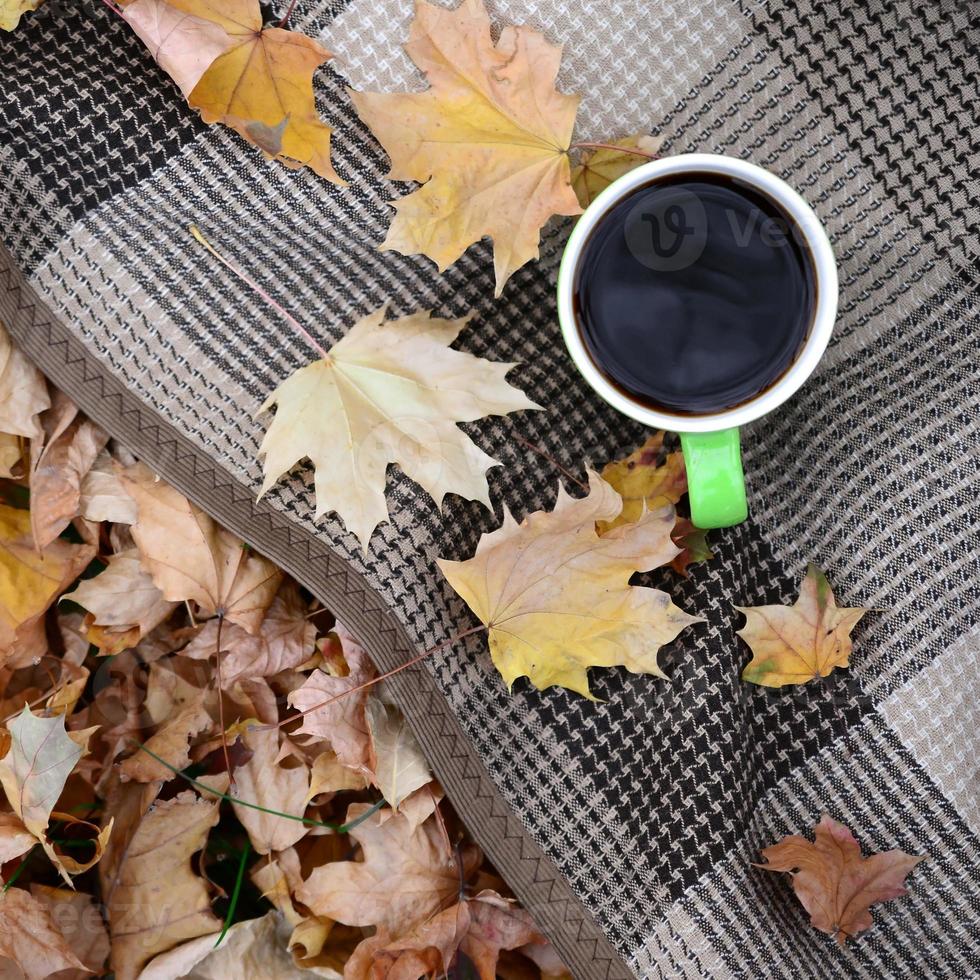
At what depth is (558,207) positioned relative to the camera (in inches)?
26.8

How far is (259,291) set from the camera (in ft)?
2.36

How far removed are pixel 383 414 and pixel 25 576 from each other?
1.14 feet

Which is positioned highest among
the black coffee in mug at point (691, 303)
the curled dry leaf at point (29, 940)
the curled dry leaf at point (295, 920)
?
the black coffee in mug at point (691, 303)

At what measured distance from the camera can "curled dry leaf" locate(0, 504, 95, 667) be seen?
775 millimetres

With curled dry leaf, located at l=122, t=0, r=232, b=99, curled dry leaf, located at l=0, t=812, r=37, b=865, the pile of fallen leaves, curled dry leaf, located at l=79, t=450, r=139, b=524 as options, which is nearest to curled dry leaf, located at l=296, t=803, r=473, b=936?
the pile of fallen leaves

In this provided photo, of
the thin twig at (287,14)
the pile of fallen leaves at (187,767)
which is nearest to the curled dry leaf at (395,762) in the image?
the pile of fallen leaves at (187,767)

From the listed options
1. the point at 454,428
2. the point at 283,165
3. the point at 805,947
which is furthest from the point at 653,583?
the point at 283,165

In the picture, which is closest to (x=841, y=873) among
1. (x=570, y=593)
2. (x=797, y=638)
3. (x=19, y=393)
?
(x=797, y=638)

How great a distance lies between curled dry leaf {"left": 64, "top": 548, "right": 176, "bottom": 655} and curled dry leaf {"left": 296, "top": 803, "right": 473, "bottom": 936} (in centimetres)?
25

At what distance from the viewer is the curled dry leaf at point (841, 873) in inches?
28.0

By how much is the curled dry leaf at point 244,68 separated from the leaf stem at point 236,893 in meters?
0.58

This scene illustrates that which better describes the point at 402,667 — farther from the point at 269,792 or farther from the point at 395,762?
the point at 269,792

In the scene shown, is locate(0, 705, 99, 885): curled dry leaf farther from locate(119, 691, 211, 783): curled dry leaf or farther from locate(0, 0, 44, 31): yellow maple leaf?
locate(0, 0, 44, 31): yellow maple leaf

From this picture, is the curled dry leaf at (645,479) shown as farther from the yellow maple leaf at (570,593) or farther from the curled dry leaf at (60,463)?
the curled dry leaf at (60,463)
